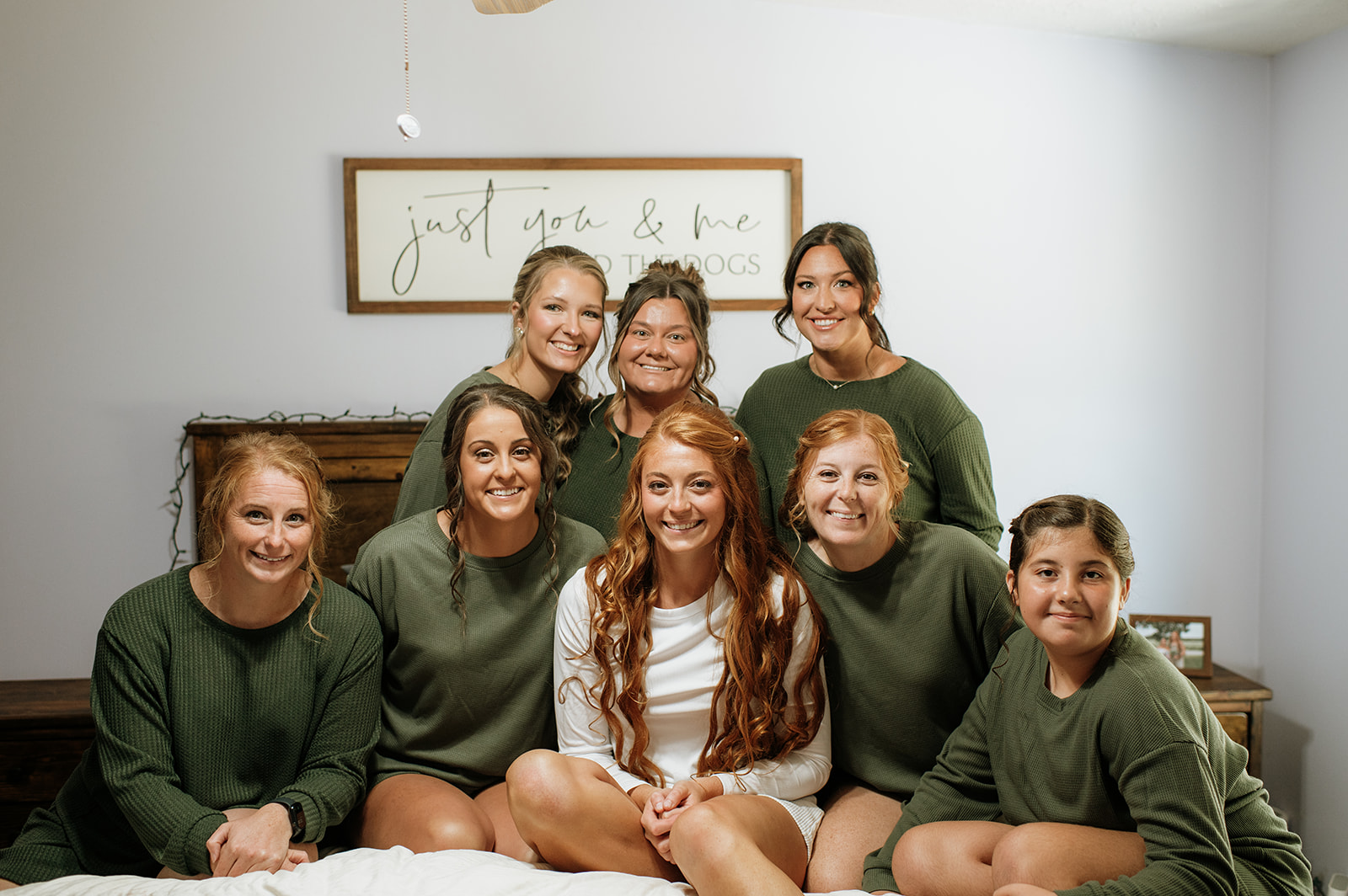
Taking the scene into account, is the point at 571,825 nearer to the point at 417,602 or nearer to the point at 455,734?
the point at 455,734

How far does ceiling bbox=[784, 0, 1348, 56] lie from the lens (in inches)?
105

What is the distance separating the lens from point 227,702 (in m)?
1.68

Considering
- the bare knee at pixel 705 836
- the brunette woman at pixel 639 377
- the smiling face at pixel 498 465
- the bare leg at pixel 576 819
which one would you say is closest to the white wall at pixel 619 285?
the brunette woman at pixel 639 377

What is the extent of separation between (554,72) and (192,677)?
1993 mm

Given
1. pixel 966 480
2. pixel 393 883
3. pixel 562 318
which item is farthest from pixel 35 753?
pixel 966 480

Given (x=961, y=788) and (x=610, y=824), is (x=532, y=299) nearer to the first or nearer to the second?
(x=610, y=824)

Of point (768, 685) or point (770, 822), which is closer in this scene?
point (770, 822)

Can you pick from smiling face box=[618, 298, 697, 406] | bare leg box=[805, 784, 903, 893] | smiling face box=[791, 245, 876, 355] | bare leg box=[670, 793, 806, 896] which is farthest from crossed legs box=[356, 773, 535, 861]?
smiling face box=[791, 245, 876, 355]

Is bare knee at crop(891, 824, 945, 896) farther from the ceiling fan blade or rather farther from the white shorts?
the ceiling fan blade

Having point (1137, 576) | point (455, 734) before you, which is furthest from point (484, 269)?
point (1137, 576)

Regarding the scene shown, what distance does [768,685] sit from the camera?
67.7 inches

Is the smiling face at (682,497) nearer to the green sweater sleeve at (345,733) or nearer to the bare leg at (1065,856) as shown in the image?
the green sweater sleeve at (345,733)

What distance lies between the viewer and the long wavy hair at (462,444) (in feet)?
6.12

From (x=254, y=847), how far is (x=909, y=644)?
1.21 metres
